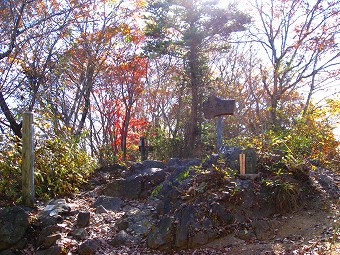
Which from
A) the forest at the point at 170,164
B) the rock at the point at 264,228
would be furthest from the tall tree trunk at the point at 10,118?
the rock at the point at 264,228

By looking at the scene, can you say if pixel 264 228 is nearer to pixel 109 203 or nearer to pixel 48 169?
pixel 109 203

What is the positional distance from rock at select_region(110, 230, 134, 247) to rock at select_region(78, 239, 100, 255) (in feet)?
0.86

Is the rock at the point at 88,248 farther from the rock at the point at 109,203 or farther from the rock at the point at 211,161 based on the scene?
the rock at the point at 211,161

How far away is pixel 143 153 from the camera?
11.1 m

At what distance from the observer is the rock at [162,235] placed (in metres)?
4.46

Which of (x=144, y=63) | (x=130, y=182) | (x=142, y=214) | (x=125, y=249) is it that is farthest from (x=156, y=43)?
(x=125, y=249)

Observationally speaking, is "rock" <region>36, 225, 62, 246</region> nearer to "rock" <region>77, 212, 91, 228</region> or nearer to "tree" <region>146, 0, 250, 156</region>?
"rock" <region>77, 212, 91, 228</region>

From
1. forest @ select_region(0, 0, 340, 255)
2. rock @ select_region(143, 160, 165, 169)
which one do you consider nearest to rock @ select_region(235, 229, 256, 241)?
forest @ select_region(0, 0, 340, 255)

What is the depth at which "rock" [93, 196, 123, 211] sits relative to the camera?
5906 millimetres

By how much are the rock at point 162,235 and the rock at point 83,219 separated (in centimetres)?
107

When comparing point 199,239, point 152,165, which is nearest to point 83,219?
point 199,239

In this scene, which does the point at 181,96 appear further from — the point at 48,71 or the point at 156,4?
the point at 48,71

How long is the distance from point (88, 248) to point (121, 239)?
0.49m

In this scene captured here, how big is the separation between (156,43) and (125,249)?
7422 mm
